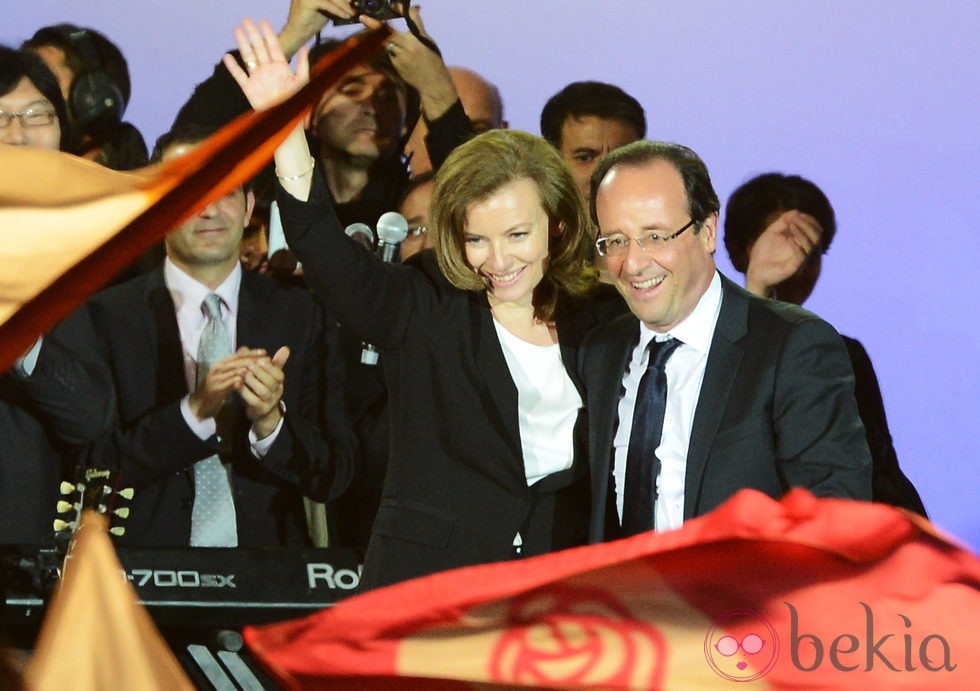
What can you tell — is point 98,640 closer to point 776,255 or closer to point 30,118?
point 30,118

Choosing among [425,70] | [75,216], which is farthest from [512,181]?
[75,216]

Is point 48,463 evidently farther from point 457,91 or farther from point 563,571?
point 563,571

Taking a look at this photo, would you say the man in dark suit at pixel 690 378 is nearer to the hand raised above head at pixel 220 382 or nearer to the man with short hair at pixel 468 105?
the hand raised above head at pixel 220 382

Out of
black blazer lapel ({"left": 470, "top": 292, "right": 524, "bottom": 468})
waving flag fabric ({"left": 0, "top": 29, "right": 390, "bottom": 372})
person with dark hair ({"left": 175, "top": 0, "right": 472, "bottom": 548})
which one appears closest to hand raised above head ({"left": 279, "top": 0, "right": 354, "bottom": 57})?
person with dark hair ({"left": 175, "top": 0, "right": 472, "bottom": 548})

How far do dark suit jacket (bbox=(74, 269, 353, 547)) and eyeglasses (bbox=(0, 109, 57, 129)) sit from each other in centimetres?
48

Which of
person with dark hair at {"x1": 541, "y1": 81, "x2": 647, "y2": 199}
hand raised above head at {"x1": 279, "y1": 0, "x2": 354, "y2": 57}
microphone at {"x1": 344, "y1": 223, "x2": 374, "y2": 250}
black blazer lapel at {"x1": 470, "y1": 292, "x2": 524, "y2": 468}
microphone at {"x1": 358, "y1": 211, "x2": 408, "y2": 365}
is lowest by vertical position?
black blazer lapel at {"x1": 470, "y1": 292, "x2": 524, "y2": 468}

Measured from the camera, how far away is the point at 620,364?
9.69ft

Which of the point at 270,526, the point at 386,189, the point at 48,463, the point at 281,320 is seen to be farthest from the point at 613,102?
the point at 48,463

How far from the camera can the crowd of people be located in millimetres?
2859

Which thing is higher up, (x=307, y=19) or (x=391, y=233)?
(x=307, y=19)

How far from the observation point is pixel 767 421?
277 cm

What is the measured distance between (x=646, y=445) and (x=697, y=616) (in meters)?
1.04

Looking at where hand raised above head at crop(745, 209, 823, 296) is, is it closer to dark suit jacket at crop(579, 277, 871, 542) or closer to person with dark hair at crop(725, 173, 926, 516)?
person with dark hair at crop(725, 173, 926, 516)

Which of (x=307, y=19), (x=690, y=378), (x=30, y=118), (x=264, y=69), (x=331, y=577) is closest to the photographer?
(x=690, y=378)
